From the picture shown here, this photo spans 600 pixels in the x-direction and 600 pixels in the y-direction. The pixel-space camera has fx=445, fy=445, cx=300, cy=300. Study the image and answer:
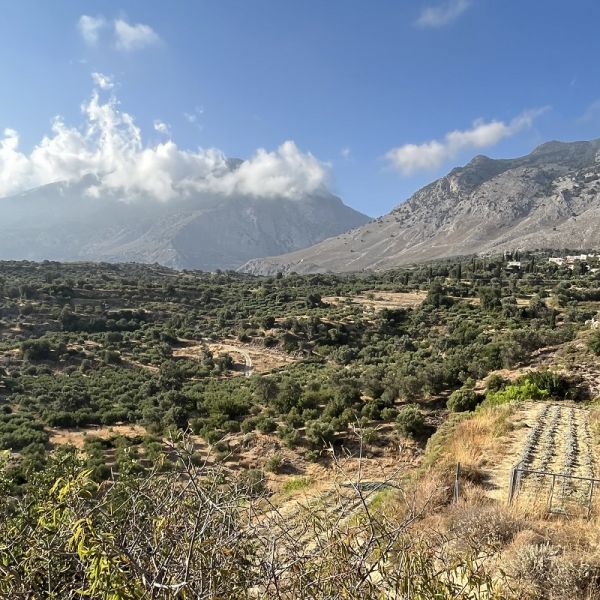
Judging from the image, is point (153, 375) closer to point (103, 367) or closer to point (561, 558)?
point (103, 367)

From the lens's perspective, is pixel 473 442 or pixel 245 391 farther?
pixel 245 391

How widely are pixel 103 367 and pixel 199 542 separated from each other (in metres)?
42.5

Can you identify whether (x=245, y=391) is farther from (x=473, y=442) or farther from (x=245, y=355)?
(x=473, y=442)

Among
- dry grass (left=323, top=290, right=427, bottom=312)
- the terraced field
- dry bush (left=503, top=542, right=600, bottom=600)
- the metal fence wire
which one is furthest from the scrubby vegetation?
the metal fence wire

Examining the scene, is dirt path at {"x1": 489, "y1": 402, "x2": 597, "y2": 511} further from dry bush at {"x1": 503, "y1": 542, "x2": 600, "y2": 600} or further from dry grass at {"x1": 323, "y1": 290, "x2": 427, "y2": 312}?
dry grass at {"x1": 323, "y1": 290, "x2": 427, "y2": 312}

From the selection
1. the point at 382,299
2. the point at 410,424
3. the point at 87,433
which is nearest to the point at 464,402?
the point at 410,424

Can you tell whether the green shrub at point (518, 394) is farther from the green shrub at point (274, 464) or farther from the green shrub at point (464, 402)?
the green shrub at point (274, 464)

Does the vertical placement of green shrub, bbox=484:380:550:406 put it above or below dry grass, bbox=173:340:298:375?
above

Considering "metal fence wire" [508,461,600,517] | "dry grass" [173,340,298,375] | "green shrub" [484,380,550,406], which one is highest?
"metal fence wire" [508,461,600,517]

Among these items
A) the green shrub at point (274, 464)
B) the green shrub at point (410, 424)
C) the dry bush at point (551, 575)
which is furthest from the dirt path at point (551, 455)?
the green shrub at point (274, 464)

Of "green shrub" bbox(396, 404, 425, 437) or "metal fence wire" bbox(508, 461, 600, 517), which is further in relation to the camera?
"green shrub" bbox(396, 404, 425, 437)

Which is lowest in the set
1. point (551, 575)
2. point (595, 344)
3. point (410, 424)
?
point (410, 424)

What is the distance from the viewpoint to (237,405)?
25281 millimetres

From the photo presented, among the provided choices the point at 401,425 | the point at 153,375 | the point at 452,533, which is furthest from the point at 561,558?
the point at 153,375
